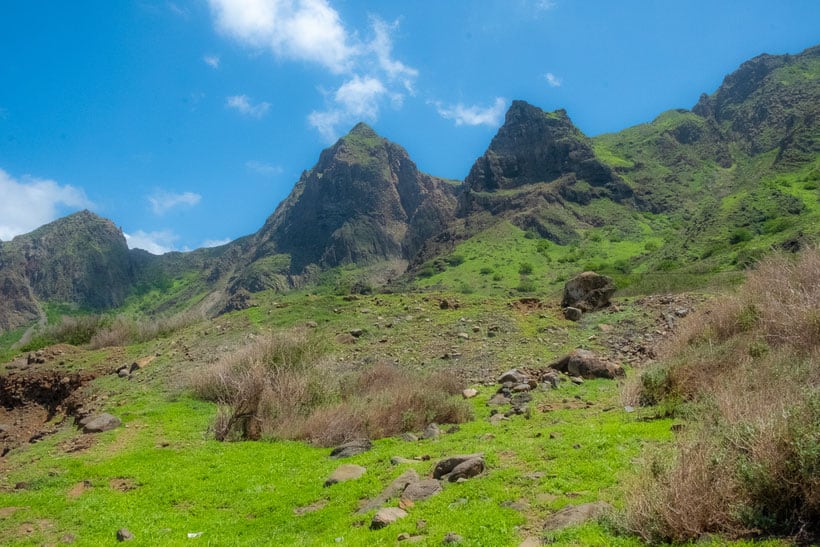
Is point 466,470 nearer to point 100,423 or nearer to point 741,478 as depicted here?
point 741,478

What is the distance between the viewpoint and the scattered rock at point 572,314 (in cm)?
2633

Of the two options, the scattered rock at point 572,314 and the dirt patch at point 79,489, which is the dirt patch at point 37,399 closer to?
the dirt patch at point 79,489

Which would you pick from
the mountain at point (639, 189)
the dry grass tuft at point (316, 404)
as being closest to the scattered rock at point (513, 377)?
the dry grass tuft at point (316, 404)

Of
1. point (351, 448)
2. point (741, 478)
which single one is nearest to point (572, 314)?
point (351, 448)

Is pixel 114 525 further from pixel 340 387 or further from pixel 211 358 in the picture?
pixel 211 358

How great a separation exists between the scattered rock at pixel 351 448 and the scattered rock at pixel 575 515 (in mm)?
6894

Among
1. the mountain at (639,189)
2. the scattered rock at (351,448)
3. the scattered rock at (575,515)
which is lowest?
the scattered rock at (351,448)

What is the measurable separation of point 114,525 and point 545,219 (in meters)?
133

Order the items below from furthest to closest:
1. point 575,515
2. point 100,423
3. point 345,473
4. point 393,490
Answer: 1. point 100,423
2. point 345,473
3. point 393,490
4. point 575,515

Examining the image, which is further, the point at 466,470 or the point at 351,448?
the point at 351,448

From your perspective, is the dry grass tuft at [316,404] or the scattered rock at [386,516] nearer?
the scattered rock at [386,516]

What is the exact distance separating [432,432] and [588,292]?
54.4ft

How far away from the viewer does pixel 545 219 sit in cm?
13512

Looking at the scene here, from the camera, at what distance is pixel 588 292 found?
91.6 ft
